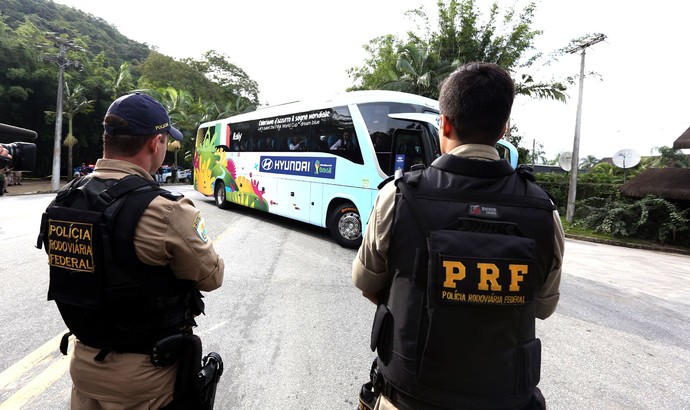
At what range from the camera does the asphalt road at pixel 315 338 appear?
2.62m

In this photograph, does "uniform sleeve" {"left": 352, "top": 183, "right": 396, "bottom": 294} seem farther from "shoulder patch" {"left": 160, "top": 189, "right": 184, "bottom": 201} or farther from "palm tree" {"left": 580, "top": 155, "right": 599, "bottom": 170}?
"palm tree" {"left": 580, "top": 155, "right": 599, "bottom": 170}

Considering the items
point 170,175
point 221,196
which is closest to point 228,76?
point 170,175

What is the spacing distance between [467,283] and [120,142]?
4.92 feet

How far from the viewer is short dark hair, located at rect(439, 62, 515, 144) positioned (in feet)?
4.19

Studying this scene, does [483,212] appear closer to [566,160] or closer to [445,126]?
[445,126]

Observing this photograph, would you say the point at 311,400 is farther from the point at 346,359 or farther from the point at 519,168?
the point at 519,168

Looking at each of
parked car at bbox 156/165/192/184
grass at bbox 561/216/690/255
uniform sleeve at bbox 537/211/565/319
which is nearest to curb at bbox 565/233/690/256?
grass at bbox 561/216/690/255

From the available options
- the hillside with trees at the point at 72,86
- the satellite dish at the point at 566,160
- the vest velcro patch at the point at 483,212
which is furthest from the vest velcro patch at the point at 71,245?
the hillside with trees at the point at 72,86

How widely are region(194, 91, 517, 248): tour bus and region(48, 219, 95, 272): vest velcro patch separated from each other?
218 inches

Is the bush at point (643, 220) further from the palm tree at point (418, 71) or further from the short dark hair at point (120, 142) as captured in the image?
the short dark hair at point (120, 142)

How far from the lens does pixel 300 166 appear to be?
8.88m

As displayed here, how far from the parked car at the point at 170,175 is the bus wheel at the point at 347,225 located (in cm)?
2563

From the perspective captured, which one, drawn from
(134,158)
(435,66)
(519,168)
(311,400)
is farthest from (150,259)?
(435,66)

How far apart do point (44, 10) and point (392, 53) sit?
4999 centimetres
